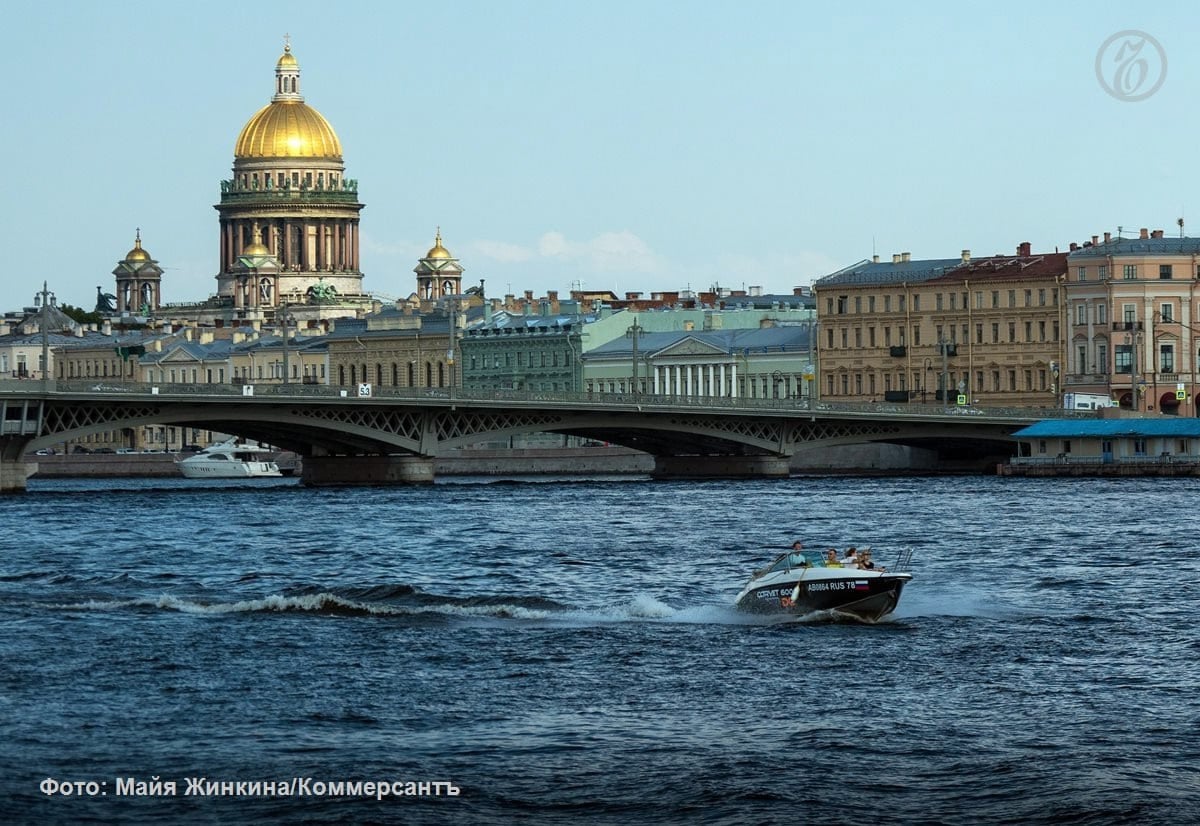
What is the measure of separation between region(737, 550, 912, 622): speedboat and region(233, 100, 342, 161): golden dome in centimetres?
13838

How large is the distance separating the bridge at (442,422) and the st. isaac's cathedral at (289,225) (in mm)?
80021

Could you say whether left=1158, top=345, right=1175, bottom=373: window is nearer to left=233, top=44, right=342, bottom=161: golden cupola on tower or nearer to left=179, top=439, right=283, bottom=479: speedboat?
left=179, top=439, right=283, bottom=479: speedboat

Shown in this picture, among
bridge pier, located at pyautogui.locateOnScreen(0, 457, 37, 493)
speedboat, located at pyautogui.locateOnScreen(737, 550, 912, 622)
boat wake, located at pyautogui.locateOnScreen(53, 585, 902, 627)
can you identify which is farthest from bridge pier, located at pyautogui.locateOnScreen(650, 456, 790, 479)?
speedboat, located at pyautogui.locateOnScreen(737, 550, 912, 622)

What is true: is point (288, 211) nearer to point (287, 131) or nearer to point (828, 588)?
point (287, 131)

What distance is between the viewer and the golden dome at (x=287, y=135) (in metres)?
168

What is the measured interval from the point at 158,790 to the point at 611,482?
66.0 meters

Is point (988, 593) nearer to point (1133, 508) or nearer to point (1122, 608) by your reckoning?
point (1122, 608)

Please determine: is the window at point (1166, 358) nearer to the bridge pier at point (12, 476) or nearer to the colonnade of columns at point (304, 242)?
the bridge pier at point (12, 476)

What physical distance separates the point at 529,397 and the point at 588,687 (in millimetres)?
54790

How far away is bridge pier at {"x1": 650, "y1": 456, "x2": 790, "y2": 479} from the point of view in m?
85.2

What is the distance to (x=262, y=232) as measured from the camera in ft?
558

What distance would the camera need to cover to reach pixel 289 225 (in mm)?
169750

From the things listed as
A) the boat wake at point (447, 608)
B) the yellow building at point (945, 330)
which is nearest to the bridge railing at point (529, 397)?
the yellow building at point (945, 330)

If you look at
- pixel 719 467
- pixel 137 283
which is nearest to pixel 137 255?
pixel 137 283
